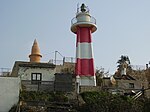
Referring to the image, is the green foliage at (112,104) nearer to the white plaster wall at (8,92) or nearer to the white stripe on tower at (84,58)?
the white plaster wall at (8,92)

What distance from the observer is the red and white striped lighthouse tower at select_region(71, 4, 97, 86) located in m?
39.7

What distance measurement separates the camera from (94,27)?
42969mm

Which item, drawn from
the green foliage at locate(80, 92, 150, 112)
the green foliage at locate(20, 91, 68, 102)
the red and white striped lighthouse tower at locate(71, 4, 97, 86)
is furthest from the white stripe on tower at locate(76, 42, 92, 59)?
the green foliage at locate(80, 92, 150, 112)

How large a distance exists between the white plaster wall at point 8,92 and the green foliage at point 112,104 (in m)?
→ 5.86

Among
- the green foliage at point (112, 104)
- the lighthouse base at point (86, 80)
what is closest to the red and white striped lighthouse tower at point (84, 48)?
the lighthouse base at point (86, 80)

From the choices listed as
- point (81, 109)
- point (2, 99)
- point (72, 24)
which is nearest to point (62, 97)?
point (81, 109)

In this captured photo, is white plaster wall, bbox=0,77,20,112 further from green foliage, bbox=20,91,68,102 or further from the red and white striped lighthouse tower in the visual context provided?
the red and white striped lighthouse tower

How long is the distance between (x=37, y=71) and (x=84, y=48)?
682cm

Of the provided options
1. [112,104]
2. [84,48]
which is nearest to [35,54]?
[84,48]

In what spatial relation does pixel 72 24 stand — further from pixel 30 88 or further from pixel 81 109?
pixel 81 109

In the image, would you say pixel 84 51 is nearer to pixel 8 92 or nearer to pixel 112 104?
pixel 112 104

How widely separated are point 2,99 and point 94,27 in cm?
1707

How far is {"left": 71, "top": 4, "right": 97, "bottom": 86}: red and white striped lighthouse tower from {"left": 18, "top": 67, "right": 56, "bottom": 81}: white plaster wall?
9.85ft

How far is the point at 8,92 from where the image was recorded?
30406 mm
